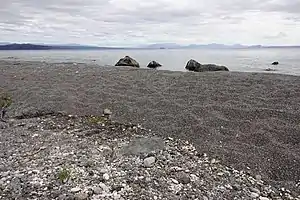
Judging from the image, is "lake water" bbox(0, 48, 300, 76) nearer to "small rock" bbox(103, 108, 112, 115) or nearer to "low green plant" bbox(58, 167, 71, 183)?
"small rock" bbox(103, 108, 112, 115)

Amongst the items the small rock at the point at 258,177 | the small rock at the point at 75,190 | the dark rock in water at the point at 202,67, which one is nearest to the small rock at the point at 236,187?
the small rock at the point at 258,177

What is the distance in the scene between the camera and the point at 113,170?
229 inches

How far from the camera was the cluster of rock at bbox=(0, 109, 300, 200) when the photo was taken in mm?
5180

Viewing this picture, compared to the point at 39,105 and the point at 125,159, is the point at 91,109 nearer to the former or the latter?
the point at 39,105

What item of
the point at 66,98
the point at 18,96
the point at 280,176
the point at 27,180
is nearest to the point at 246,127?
the point at 280,176

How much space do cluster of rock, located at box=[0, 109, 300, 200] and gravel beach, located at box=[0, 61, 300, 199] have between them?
0.02 metres

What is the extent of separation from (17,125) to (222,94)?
6870 millimetres

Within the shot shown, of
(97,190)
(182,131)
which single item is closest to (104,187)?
(97,190)

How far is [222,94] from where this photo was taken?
12516mm

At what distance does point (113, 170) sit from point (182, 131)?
8.86 feet

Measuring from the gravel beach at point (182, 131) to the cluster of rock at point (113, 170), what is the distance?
0.07 feet

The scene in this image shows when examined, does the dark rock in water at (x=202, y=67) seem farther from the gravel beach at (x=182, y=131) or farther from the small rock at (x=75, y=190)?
the small rock at (x=75, y=190)

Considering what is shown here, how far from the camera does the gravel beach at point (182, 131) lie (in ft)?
18.3

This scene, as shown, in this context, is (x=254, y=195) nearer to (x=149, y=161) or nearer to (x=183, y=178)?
(x=183, y=178)
